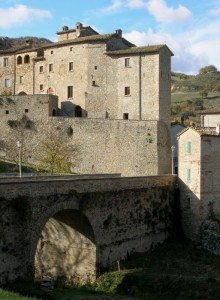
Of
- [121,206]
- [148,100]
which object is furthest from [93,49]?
[121,206]

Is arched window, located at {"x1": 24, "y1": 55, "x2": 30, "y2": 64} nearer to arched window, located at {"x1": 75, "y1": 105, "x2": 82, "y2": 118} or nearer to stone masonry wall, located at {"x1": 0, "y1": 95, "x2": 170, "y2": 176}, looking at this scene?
stone masonry wall, located at {"x1": 0, "y1": 95, "x2": 170, "y2": 176}

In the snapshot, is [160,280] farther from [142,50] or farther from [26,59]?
[26,59]

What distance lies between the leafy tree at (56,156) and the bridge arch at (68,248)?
15127 millimetres

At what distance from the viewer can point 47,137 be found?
178 ft

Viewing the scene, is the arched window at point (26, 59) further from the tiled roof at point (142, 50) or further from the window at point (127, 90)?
the window at point (127, 90)

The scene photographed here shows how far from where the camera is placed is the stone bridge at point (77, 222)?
2367 cm

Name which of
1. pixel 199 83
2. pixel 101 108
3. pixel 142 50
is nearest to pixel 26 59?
pixel 101 108

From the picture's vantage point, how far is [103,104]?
54.4 m

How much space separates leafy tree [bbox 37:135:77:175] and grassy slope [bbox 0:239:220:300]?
1707 cm

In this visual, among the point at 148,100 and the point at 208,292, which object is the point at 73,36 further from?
the point at 208,292

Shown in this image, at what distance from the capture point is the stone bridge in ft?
77.7

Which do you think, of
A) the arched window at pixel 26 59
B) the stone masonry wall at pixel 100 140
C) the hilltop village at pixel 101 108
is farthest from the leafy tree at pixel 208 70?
the stone masonry wall at pixel 100 140

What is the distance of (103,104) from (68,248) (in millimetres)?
26920

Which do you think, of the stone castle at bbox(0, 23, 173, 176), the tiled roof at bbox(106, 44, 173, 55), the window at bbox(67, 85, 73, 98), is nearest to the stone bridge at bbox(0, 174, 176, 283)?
the stone castle at bbox(0, 23, 173, 176)
